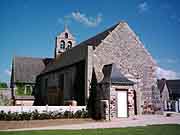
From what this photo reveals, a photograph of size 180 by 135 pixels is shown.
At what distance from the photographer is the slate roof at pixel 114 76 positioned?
23.3 m

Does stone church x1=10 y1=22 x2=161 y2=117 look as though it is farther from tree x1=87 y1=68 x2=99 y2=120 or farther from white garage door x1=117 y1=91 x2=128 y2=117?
tree x1=87 y1=68 x2=99 y2=120

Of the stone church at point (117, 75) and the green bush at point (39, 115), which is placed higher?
the stone church at point (117, 75)

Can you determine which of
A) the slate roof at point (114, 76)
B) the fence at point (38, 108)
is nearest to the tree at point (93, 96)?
the fence at point (38, 108)

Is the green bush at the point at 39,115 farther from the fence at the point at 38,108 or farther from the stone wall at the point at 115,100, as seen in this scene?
the stone wall at the point at 115,100

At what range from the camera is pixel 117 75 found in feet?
79.3

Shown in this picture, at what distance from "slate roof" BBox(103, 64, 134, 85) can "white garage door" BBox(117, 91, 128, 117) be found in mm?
1054

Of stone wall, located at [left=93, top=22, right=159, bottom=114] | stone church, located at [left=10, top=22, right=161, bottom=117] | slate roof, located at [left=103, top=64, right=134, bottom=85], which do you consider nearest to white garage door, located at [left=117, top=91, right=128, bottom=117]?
stone church, located at [left=10, top=22, right=161, bottom=117]

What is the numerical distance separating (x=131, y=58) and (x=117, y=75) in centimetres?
469

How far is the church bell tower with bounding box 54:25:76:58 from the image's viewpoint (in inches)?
1768

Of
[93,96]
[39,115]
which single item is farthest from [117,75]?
[39,115]

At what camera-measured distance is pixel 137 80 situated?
27.9 m

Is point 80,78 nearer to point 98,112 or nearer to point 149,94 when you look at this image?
point 98,112

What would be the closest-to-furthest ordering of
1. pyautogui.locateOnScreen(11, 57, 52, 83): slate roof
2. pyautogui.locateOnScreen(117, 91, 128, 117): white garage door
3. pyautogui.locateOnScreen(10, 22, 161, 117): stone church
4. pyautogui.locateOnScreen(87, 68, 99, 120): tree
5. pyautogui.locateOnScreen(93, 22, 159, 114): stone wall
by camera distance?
1. pyautogui.locateOnScreen(117, 91, 128, 117): white garage door
2. pyautogui.locateOnScreen(10, 22, 161, 117): stone church
3. pyautogui.locateOnScreen(87, 68, 99, 120): tree
4. pyautogui.locateOnScreen(93, 22, 159, 114): stone wall
5. pyautogui.locateOnScreen(11, 57, 52, 83): slate roof

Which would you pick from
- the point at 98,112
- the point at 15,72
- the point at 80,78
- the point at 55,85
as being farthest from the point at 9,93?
the point at 98,112
